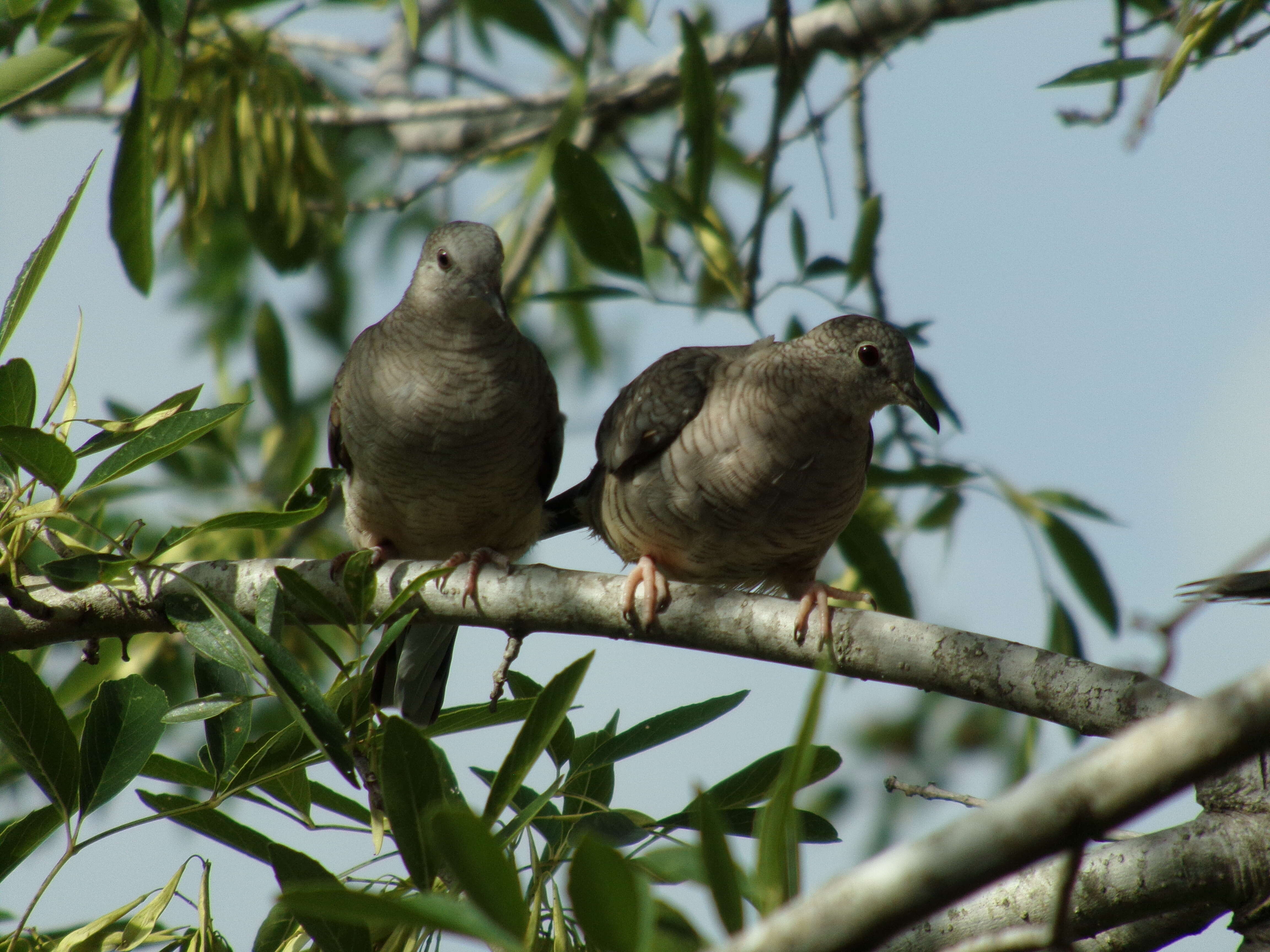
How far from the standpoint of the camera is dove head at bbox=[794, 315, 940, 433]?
11.2 feet

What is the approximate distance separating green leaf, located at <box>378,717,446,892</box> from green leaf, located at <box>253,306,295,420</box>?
3475mm

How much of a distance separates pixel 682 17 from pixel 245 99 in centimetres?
162

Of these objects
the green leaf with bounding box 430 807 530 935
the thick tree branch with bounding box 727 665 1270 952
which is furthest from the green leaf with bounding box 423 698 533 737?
the thick tree branch with bounding box 727 665 1270 952

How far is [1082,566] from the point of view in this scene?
407cm

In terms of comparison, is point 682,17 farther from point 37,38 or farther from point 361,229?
point 361,229

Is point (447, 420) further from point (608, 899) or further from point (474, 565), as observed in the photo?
point (608, 899)

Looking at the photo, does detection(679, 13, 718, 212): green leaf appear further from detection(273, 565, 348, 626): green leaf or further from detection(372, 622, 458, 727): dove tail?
detection(273, 565, 348, 626): green leaf

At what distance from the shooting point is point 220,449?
4598 mm

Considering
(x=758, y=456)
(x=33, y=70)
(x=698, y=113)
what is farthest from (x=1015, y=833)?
(x=33, y=70)

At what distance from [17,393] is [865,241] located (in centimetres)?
286

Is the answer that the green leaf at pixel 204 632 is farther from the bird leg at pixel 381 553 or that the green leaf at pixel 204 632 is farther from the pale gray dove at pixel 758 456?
the pale gray dove at pixel 758 456

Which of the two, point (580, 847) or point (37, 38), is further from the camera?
point (37, 38)

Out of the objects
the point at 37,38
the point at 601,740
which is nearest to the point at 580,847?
the point at 601,740

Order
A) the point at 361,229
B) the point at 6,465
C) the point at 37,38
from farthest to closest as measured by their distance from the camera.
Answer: the point at 361,229
the point at 37,38
the point at 6,465
